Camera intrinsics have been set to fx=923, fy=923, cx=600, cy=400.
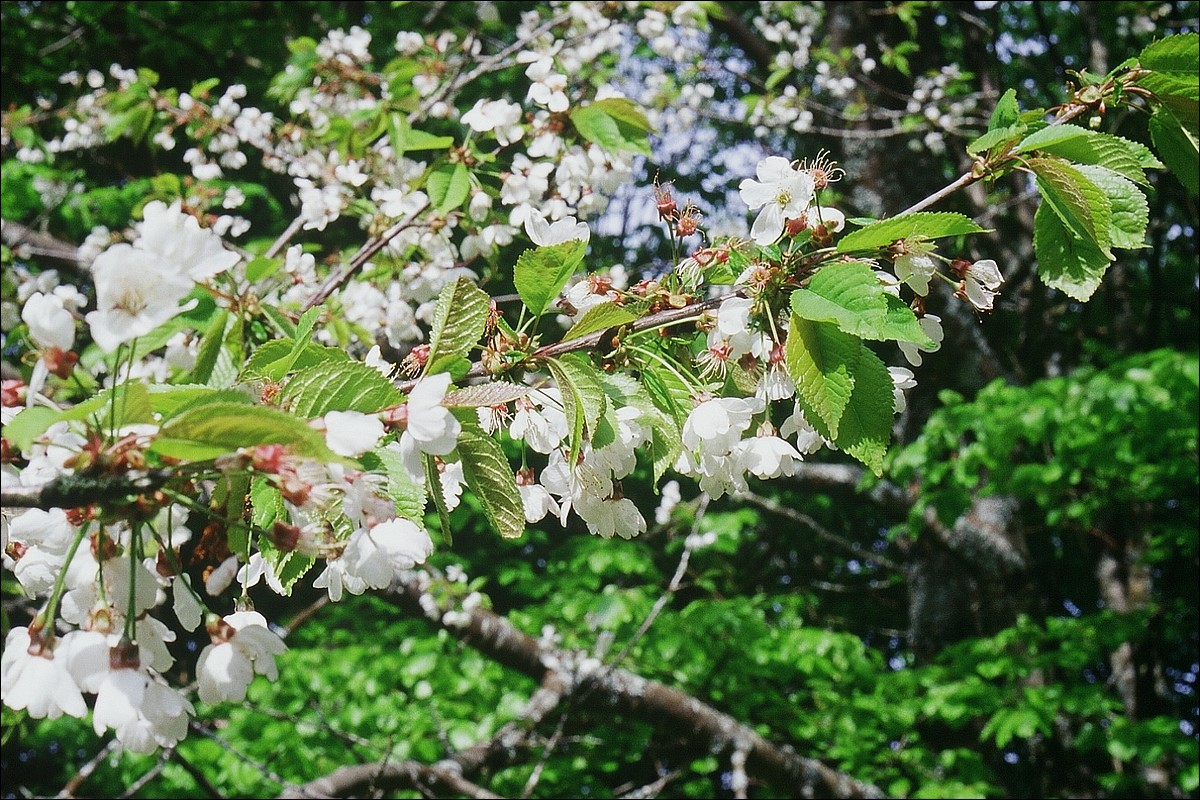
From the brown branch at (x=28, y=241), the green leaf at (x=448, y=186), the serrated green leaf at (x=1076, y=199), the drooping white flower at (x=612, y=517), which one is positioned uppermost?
the serrated green leaf at (x=1076, y=199)

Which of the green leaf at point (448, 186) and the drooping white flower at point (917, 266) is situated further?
the green leaf at point (448, 186)

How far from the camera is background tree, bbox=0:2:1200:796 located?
11.6 ft

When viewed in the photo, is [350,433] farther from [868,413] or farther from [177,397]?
[868,413]

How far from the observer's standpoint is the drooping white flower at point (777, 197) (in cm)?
103

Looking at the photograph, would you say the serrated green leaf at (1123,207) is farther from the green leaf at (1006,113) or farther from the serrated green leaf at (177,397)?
the serrated green leaf at (177,397)

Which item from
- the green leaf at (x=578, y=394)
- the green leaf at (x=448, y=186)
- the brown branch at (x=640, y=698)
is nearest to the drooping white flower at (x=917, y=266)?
the green leaf at (x=578, y=394)

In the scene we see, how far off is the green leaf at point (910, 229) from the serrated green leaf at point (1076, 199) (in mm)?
96

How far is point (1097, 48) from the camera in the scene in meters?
5.20

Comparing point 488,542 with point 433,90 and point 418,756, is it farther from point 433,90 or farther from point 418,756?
point 433,90

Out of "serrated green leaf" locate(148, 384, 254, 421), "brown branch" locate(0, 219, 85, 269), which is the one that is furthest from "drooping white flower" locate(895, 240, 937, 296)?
"brown branch" locate(0, 219, 85, 269)

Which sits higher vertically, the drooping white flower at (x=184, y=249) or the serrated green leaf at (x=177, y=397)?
the drooping white flower at (x=184, y=249)

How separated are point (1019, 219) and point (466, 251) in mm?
5279

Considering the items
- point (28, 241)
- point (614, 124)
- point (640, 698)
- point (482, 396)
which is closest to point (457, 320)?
point (482, 396)

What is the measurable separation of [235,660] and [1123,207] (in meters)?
1.06
